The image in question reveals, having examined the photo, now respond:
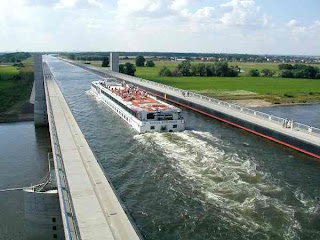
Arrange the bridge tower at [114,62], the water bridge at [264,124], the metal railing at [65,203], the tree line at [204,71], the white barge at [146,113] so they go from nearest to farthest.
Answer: the metal railing at [65,203] → the water bridge at [264,124] → the white barge at [146,113] → the bridge tower at [114,62] → the tree line at [204,71]

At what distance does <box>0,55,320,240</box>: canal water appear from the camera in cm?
2325

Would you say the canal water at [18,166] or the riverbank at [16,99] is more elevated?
the riverbank at [16,99]

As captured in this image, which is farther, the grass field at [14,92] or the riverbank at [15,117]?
the grass field at [14,92]

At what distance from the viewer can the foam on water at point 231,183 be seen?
78.3 feet

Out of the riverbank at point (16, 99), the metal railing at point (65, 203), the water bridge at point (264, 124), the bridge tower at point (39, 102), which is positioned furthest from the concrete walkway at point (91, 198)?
the riverbank at point (16, 99)

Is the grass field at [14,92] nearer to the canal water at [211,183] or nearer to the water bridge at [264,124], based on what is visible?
the water bridge at [264,124]

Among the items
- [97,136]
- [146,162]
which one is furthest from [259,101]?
[146,162]

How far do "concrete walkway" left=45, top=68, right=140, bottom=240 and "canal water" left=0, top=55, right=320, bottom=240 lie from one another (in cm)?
291

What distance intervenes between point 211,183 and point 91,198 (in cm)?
1126

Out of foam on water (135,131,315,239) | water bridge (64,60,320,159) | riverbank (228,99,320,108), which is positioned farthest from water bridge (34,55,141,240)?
riverbank (228,99,320,108)

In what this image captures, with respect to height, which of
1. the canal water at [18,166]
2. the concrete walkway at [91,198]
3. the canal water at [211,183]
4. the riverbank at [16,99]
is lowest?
the canal water at [18,166]

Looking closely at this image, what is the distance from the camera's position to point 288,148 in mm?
40281

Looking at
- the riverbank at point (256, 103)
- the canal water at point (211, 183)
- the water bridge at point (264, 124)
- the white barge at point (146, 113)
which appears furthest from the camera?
the riverbank at point (256, 103)

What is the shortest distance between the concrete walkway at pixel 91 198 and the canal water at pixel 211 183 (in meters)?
2.91
